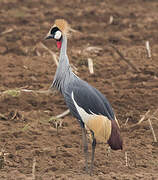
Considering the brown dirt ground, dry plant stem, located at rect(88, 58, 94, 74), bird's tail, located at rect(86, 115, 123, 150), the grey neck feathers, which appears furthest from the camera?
dry plant stem, located at rect(88, 58, 94, 74)

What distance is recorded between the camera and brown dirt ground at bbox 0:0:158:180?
6.31 metres

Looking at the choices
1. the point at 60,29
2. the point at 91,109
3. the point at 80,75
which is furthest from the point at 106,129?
the point at 80,75

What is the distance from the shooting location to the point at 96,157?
6.50 meters

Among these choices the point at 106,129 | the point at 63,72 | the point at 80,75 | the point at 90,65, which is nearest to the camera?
the point at 106,129

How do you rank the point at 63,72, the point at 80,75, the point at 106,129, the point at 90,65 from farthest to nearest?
the point at 90,65, the point at 80,75, the point at 63,72, the point at 106,129

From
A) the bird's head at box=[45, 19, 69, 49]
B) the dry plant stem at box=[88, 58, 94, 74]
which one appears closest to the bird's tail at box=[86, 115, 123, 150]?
the bird's head at box=[45, 19, 69, 49]

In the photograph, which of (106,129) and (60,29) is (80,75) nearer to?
(60,29)

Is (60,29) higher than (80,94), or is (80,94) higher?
(60,29)

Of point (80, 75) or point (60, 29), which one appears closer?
point (60, 29)

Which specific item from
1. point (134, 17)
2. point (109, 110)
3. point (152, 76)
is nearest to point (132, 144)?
point (109, 110)

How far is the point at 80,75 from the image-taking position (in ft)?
30.8

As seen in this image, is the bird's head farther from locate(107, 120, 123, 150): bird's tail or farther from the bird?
locate(107, 120, 123, 150): bird's tail

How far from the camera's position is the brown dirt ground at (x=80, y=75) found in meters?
6.31

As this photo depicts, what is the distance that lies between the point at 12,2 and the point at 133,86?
5.76 meters
